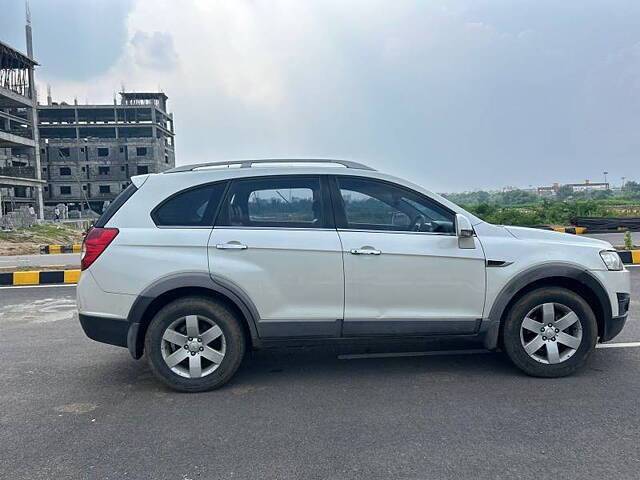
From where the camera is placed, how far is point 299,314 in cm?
386

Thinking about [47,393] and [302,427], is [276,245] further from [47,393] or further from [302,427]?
[47,393]

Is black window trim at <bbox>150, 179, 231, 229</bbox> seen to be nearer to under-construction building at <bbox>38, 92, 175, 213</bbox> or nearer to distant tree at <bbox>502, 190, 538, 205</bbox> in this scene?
distant tree at <bbox>502, 190, 538, 205</bbox>

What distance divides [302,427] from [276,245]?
132cm

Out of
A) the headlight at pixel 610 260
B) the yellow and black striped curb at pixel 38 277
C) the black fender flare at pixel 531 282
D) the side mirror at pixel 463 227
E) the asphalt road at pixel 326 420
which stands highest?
the side mirror at pixel 463 227

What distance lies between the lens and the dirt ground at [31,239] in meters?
20.2

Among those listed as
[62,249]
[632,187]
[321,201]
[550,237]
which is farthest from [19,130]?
[632,187]

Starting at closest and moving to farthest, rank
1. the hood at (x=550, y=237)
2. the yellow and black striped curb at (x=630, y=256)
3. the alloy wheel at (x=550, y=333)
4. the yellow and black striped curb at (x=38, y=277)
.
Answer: the alloy wheel at (x=550, y=333), the hood at (x=550, y=237), the yellow and black striped curb at (x=38, y=277), the yellow and black striped curb at (x=630, y=256)

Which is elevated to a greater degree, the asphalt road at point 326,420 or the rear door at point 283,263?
the rear door at point 283,263

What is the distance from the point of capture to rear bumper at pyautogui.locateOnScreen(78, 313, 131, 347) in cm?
382

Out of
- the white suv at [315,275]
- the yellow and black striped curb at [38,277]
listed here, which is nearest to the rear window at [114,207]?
the white suv at [315,275]

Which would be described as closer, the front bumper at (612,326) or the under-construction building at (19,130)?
the front bumper at (612,326)

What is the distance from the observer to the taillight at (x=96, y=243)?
382 centimetres

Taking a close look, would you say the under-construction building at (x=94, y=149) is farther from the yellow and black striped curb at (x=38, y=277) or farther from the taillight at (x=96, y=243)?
the taillight at (x=96, y=243)

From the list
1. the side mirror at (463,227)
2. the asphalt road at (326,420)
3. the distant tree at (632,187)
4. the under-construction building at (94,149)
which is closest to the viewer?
the asphalt road at (326,420)
